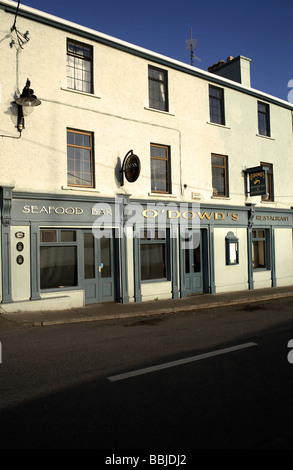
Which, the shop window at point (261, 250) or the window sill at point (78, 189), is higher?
the window sill at point (78, 189)

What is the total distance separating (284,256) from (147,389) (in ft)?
51.2

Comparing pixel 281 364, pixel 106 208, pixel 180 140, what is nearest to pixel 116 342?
pixel 281 364

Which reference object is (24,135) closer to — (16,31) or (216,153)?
(16,31)

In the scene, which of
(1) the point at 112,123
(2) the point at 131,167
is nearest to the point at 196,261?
(2) the point at 131,167

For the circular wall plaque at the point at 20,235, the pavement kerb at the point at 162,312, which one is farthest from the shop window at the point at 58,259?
the pavement kerb at the point at 162,312

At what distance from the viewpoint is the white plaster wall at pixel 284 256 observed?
18.5m

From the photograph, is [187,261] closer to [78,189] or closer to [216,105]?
[78,189]

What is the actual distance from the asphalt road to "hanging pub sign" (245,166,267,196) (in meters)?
8.66

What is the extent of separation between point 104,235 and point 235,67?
38.8 ft

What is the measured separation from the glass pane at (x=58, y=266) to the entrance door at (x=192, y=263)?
15.4 ft

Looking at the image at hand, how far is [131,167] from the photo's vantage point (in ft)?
41.8

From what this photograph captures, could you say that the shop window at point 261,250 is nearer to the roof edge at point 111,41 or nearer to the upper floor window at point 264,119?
the upper floor window at point 264,119

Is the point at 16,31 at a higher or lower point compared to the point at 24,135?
higher

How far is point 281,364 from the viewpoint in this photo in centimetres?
604
